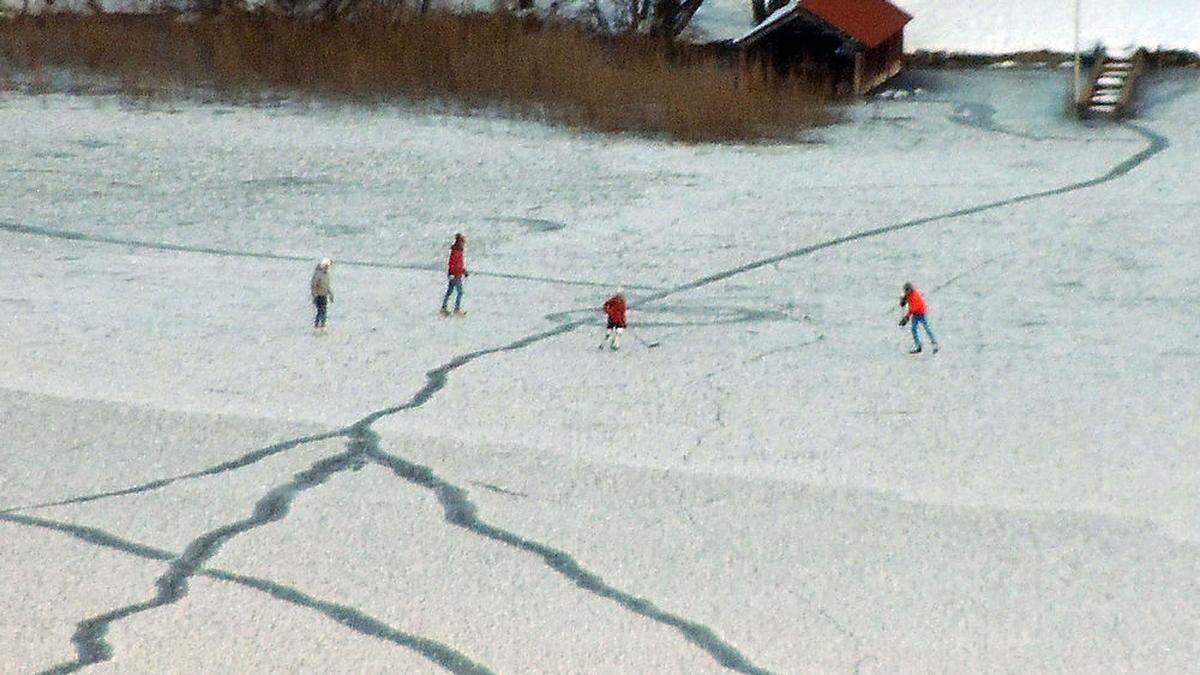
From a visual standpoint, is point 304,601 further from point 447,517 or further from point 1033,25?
point 1033,25

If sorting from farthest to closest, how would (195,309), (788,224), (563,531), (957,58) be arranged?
(957,58) < (788,224) < (195,309) < (563,531)

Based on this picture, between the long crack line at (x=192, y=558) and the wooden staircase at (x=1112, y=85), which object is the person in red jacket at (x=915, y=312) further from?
the wooden staircase at (x=1112, y=85)

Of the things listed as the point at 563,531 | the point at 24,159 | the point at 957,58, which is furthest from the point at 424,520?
the point at 957,58

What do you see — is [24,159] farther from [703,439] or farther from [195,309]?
[703,439]

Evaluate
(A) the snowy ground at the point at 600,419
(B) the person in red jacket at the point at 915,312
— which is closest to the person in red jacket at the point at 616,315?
(A) the snowy ground at the point at 600,419

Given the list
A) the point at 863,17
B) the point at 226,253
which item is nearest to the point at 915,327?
the point at 226,253

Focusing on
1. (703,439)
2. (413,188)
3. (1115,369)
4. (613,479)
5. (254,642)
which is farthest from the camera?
(413,188)

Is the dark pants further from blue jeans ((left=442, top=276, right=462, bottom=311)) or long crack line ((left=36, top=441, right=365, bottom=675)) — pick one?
long crack line ((left=36, top=441, right=365, bottom=675))
